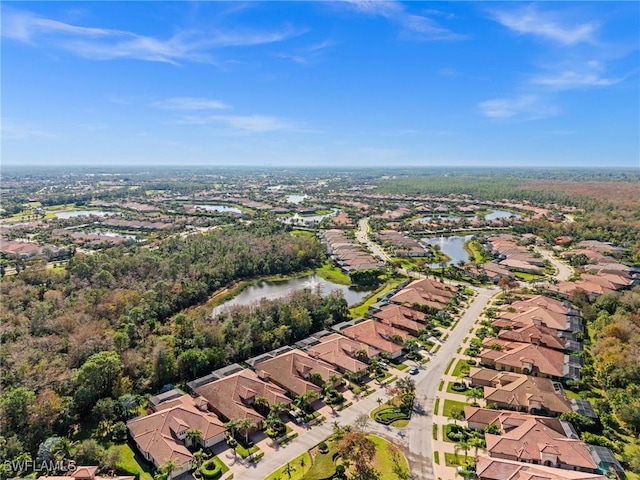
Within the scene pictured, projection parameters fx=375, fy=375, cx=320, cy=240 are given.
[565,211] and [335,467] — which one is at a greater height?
[565,211]

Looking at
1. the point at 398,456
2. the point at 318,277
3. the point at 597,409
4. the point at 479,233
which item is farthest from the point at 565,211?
the point at 398,456

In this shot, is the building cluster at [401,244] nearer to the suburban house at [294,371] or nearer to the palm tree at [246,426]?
the suburban house at [294,371]

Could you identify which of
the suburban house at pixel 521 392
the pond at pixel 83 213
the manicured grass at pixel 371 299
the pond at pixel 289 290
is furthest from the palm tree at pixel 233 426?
the pond at pixel 83 213

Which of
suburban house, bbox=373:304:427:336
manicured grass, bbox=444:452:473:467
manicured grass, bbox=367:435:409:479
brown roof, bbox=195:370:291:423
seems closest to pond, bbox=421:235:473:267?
suburban house, bbox=373:304:427:336

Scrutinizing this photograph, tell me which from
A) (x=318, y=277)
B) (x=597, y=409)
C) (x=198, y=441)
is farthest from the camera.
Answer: (x=318, y=277)

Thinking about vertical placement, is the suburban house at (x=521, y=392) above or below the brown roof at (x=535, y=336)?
below

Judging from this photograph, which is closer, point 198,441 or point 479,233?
point 198,441

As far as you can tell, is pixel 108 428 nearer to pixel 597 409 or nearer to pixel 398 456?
pixel 398 456
